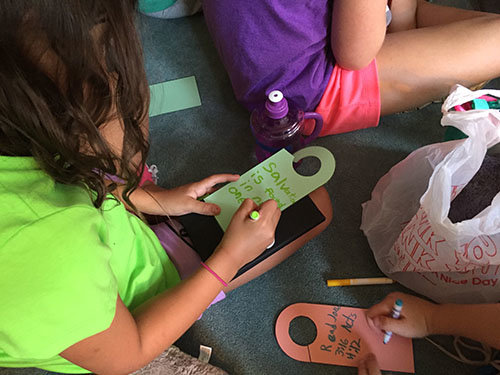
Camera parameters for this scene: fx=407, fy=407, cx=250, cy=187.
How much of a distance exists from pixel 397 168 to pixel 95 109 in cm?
58

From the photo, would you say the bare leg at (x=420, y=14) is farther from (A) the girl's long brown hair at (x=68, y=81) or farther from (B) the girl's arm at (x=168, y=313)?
(A) the girl's long brown hair at (x=68, y=81)

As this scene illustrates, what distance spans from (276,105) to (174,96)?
0.44 m

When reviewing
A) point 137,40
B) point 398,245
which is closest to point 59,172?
point 137,40

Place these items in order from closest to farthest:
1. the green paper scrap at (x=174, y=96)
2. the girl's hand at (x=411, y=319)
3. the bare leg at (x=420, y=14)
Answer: the girl's hand at (x=411, y=319), the bare leg at (x=420, y=14), the green paper scrap at (x=174, y=96)

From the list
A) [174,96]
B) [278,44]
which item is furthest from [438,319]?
[174,96]

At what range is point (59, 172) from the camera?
1.55 feet

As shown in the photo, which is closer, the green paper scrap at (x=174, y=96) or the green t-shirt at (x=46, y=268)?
the green t-shirt at (x=46, y=268)

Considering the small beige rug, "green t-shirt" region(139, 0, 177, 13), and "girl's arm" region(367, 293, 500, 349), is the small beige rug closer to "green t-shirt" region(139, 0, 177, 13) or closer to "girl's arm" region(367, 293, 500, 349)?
"girl's arm" region(367, 293, 500, 349)

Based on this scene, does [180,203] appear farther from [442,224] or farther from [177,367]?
[442,224]

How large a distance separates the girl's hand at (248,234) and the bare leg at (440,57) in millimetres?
420

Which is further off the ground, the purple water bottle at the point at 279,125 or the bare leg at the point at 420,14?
the bare leg at the point at 420,14

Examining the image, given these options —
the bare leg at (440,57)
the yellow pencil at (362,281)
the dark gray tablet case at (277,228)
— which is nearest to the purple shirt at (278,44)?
the bare leg at (440,57)

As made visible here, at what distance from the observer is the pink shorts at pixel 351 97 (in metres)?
0.88

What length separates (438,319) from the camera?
2.43 ft
